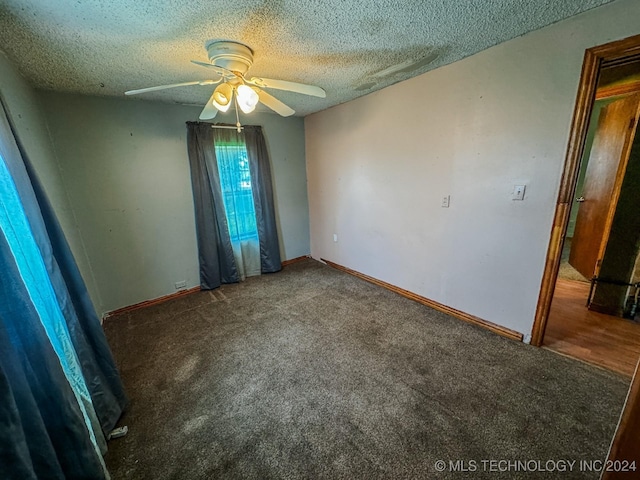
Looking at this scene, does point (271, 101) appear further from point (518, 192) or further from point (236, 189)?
point (518, 192)

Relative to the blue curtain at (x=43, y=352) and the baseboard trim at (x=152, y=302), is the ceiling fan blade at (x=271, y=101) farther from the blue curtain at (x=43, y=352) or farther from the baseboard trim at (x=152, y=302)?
the baseboard trim at (x=152, y=302)

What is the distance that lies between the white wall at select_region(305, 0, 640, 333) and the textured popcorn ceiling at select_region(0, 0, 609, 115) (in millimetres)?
179

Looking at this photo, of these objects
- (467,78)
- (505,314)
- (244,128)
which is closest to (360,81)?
(467,78)

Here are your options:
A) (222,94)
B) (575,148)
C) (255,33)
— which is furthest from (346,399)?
(255,33)

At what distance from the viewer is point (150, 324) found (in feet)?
8.21

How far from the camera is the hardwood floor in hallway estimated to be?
5.84 feet

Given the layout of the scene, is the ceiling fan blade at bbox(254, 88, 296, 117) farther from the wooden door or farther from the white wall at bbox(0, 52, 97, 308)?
the wooden door

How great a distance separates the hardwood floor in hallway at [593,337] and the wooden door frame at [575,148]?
253mm

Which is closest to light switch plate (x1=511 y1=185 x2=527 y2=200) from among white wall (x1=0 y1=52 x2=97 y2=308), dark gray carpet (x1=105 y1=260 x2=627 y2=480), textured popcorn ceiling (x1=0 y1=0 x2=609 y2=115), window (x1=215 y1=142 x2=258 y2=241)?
textured popcorn ceiling (x1=0 y1=0 x2=609 y2=115)

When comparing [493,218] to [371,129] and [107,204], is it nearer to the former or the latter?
[371,129]

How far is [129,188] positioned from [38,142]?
0.77 meters

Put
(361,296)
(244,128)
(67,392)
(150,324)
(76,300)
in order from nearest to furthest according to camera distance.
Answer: (67,392), (76,300), (150,324), (361,296), (244,128)

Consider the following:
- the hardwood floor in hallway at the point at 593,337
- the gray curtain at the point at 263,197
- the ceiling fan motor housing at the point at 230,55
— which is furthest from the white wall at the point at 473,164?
the ceiling fan motor housing at the point at 230,55

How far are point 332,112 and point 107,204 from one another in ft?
8.90
